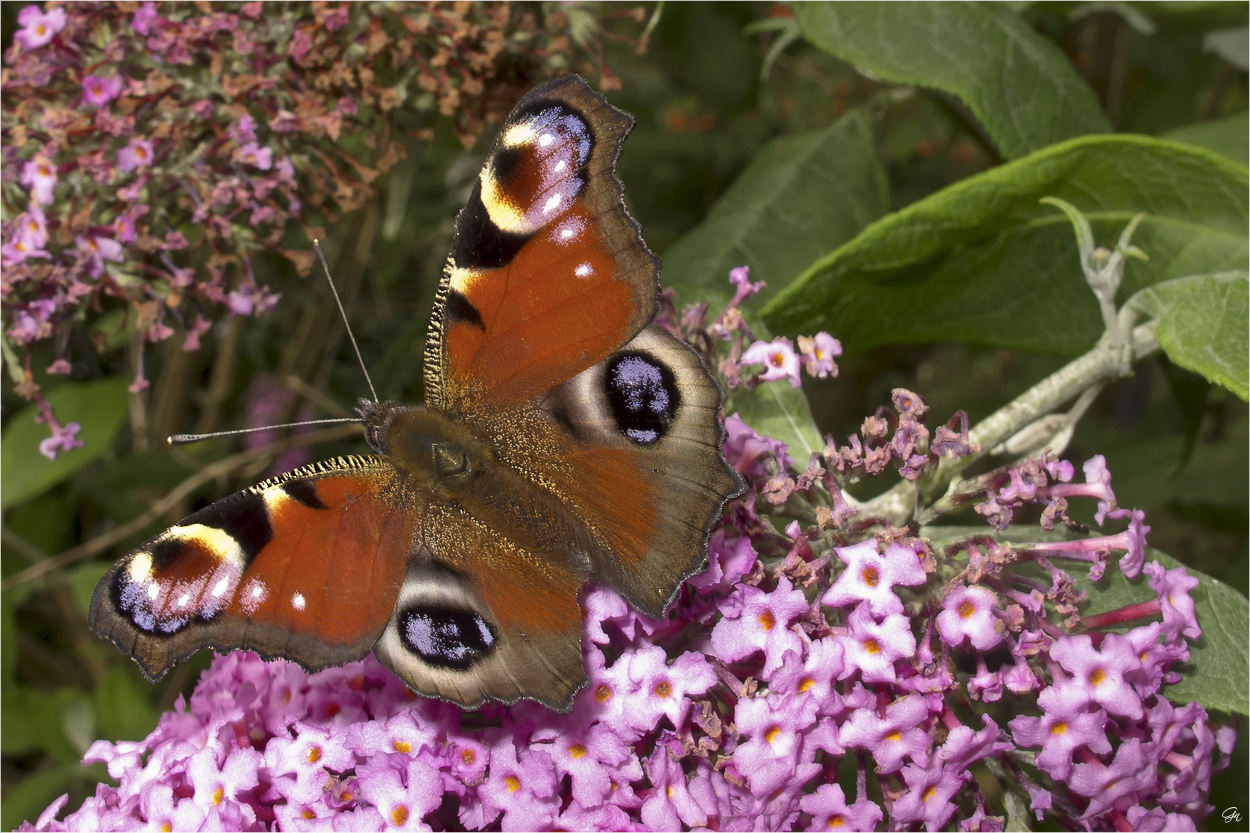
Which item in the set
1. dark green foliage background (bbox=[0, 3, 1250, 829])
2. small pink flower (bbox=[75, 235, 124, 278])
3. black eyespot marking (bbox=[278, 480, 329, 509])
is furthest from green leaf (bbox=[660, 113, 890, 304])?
small pink flower (bbox=[75, 235, 124, 278])

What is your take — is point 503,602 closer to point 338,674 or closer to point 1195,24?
point 338,674

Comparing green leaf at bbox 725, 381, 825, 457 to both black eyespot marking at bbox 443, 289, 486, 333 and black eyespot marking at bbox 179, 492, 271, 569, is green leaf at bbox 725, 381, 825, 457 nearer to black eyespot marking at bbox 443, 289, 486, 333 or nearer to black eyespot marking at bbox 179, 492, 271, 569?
black eyespot marking at bbox 443, 289, 486, 333

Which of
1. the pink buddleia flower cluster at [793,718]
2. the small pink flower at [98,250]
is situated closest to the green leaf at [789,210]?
the pink buddleia flower cluster at [793,718]

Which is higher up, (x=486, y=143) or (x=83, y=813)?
(x=486, y=143)

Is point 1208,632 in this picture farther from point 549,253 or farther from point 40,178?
point 40,178

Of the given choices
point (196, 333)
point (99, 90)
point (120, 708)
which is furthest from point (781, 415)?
point (120, 708)

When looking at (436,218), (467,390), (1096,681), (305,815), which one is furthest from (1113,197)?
(436,218)
